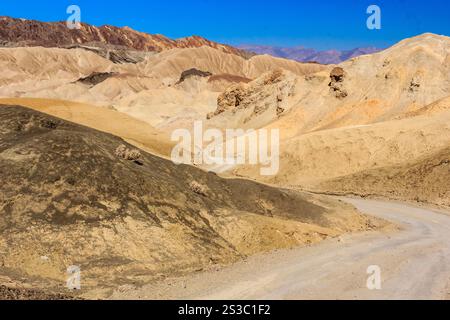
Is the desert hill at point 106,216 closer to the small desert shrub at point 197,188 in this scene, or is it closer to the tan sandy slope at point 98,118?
the small desert shrub at point 197,188

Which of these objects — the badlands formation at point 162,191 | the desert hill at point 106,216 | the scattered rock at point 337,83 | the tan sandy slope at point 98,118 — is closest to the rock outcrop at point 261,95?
the scattered rock at point 337,83

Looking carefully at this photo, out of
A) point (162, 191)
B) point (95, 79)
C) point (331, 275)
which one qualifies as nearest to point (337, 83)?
point (162, 191)

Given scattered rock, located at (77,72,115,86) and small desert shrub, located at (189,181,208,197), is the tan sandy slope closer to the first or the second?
small desert shrub, located at (189,181,208,197)

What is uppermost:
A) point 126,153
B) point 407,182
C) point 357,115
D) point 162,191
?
point 357,115

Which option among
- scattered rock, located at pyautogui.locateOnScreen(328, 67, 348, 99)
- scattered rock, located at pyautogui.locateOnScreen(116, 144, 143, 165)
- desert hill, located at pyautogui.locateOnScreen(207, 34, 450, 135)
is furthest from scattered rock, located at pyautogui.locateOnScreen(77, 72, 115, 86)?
scattered rock, located at pyautogui.locateOnScreen(116, 144, 143, 165)

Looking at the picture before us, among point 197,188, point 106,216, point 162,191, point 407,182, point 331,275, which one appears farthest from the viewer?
point 407,182

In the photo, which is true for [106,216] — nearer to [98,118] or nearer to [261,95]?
[98,118]
